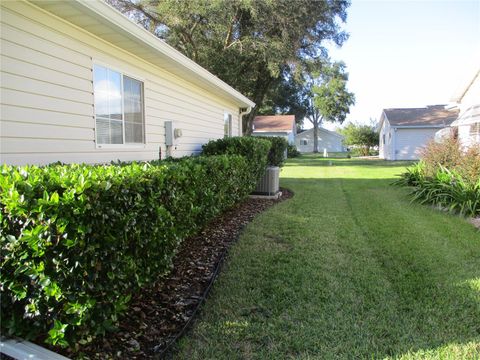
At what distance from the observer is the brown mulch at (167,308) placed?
104 inches

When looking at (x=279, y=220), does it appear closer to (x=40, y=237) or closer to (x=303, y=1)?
(x=40, y=237)

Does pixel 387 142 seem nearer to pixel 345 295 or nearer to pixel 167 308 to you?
pixel 345 295

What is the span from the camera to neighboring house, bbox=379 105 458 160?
24188mm

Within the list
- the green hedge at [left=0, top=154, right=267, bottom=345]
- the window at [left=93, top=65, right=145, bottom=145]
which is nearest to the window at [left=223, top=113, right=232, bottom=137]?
the window at [left=93, top=65, right=145, bottom=145]

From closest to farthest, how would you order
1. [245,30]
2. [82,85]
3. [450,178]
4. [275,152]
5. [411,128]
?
[82,85], [450,178], [275,152], [245,30], [411,128]

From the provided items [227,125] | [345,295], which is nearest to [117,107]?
[345,295]

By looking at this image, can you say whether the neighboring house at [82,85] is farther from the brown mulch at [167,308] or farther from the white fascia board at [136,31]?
the brown mulch at [167,308]

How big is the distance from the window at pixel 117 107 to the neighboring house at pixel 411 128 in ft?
73.5

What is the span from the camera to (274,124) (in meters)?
41.0

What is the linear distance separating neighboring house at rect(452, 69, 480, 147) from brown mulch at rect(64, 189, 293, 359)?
462 inches

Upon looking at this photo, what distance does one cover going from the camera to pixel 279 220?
6730mm

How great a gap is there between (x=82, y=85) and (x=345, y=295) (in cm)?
415

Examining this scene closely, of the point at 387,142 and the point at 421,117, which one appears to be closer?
the point at 421,117

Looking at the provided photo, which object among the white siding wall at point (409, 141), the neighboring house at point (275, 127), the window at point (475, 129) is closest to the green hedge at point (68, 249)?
the window at point (475, 129)
